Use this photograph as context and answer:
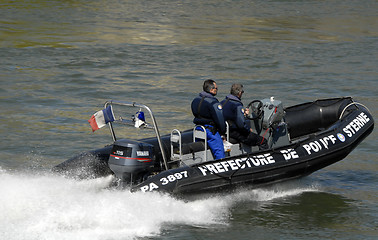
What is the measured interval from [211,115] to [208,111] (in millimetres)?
59

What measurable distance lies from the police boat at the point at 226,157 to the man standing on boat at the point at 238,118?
0.48 feet

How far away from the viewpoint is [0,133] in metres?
11.4

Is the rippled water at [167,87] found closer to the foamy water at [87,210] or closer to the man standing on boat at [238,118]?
the foamy water at [87,210]

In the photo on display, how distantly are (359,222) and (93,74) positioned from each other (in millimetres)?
10252

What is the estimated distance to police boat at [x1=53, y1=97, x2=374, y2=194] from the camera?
7.26 meters

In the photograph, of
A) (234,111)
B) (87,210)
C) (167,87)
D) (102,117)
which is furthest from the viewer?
(167,87)

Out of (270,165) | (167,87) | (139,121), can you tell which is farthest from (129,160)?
(167,87)

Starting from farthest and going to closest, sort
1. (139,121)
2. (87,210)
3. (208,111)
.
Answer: (208,111)
(139,121)
(87,210)

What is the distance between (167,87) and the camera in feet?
50.2

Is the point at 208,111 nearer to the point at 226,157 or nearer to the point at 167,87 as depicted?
the point at 226,157

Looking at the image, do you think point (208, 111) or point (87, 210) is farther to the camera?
point (208, 111)

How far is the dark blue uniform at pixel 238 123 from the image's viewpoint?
789 cm

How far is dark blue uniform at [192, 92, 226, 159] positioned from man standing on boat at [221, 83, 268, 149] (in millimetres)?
222

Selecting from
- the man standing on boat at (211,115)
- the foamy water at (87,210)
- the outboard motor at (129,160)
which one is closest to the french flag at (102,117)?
the outboard motor at (129,160)
